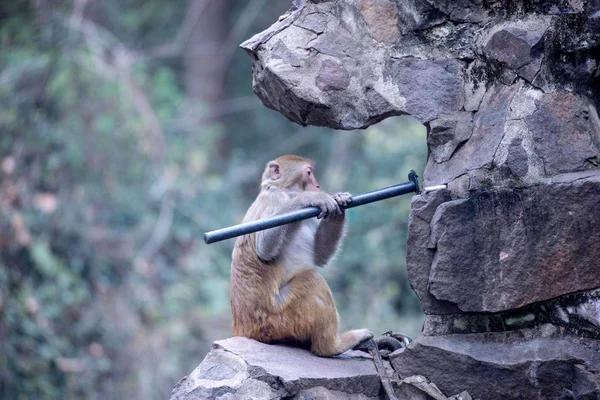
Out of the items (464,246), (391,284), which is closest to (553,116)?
(464,246)

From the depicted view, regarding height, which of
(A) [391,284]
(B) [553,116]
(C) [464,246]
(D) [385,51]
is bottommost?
(A) [391,284]

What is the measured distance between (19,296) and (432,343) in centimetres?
505

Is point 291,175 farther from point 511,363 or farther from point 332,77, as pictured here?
point 511,363

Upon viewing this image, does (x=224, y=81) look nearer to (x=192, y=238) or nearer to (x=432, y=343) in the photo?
(x=192, y=238)

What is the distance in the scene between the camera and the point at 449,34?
3.34 m

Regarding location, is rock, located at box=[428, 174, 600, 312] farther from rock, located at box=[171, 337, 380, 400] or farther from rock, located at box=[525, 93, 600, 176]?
rock, located at box=[171, 337, 380, 400]

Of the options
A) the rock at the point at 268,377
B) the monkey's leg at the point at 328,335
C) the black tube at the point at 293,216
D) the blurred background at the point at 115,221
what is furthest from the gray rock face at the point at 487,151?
the blurred background at the point at 115,221

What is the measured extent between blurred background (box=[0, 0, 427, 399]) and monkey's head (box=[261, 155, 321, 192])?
3.74 meters

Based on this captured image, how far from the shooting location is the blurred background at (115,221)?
7258 mm

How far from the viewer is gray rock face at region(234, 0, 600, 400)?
295 cm

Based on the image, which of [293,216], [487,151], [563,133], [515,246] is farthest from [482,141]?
[293,216]

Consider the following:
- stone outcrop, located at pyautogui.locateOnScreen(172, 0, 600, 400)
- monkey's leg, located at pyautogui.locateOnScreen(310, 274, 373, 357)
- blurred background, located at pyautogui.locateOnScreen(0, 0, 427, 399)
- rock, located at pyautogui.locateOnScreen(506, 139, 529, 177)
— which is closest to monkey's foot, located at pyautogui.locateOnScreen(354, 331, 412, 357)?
monkey's leg, located at pyautogui.locateOnScreen(310, 274, 373, 357)

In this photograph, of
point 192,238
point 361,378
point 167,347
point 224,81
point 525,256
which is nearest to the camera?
point 525,256

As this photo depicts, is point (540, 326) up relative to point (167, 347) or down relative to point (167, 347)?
up
